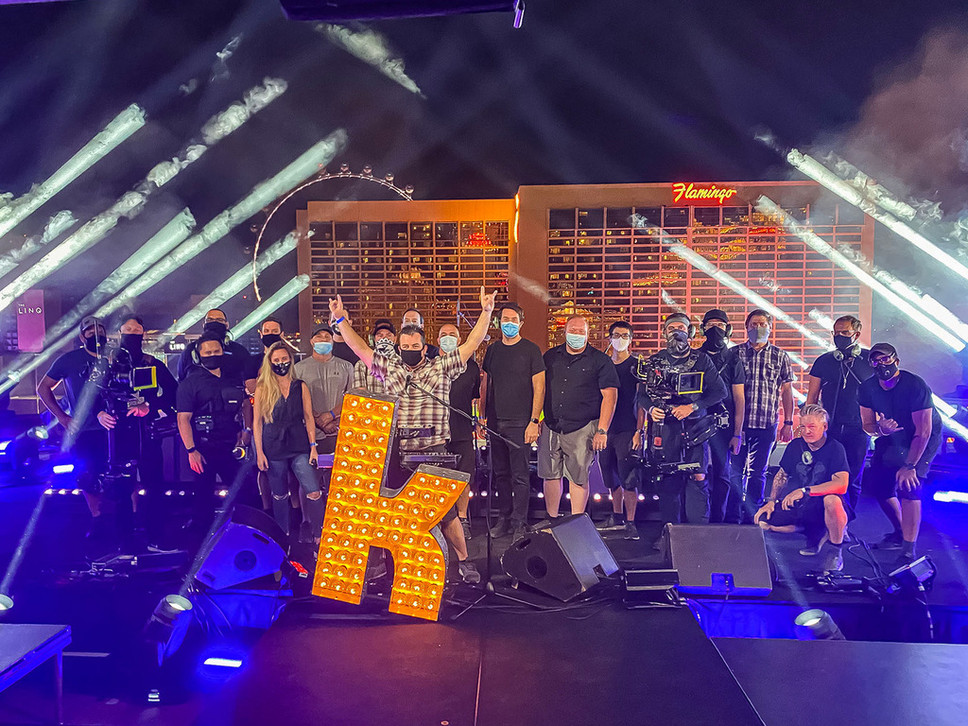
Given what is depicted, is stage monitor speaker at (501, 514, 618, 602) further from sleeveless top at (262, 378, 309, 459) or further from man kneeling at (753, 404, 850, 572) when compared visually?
Result: sleeveless top at (262, 378, 309, 459)

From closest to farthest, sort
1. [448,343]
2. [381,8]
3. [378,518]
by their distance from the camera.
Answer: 1. [381,8]
2. [378,518]
3. [448,343]

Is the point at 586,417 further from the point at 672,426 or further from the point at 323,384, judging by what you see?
the point at 323,384

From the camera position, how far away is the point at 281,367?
5000mm

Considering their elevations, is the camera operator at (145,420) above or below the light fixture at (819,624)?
above

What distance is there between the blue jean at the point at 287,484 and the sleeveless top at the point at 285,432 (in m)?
0.06

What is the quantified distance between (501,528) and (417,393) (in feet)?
5.92

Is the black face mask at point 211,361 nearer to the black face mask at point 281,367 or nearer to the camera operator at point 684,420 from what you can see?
the black face mask at point 281,367

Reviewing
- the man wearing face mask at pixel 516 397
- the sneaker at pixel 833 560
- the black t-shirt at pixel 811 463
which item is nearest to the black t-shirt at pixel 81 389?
the man wearing face mask at pixel 516 397

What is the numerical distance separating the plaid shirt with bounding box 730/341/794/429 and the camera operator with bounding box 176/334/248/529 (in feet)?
15.0

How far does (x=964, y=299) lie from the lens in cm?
1457

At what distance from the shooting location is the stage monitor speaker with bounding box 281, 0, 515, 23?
3164 mm

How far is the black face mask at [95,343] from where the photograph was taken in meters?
5.43

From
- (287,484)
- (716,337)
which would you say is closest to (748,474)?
(716,337)

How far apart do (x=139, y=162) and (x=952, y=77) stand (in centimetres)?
1472
